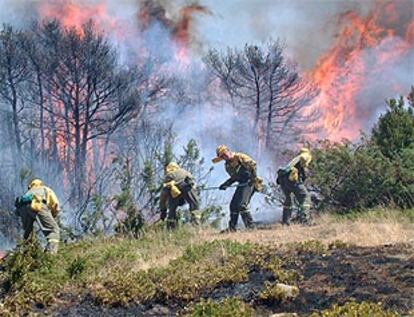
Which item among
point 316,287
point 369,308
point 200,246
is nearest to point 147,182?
point 200,246

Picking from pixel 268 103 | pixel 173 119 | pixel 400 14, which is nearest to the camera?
pixel 400 14

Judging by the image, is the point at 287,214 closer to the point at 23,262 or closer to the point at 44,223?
the point at 44,223

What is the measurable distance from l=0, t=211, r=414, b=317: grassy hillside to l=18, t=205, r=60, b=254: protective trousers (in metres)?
0.49

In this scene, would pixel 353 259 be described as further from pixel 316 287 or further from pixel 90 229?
pixel 90 229

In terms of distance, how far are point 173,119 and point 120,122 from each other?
6.20ft

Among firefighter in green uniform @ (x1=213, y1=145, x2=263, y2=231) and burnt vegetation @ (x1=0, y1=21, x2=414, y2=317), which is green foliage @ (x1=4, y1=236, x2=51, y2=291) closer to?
burnt vegetation @ (x1=0, y1=21, x2=414, y2=317)

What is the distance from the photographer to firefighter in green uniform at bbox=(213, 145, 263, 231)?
44.7ft

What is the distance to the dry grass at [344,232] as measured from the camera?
34.0 ft

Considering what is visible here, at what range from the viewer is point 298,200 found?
45.9 feet

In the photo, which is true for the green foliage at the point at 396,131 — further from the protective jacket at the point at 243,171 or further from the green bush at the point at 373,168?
the protective jacket at the point at 243,171

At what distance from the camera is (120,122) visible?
81.8 feet

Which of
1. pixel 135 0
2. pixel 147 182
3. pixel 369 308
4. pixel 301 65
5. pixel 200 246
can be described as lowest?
pixel 369 308

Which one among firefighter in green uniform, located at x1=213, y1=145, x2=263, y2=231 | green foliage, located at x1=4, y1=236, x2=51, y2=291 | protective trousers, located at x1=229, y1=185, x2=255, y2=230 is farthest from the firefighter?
protective trousers, located at x1=229, y1=185, x2=255, y2=230

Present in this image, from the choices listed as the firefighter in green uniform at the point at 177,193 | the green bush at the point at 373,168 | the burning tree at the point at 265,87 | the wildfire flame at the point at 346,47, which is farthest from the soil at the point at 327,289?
the burning tree at the point at 265,87
